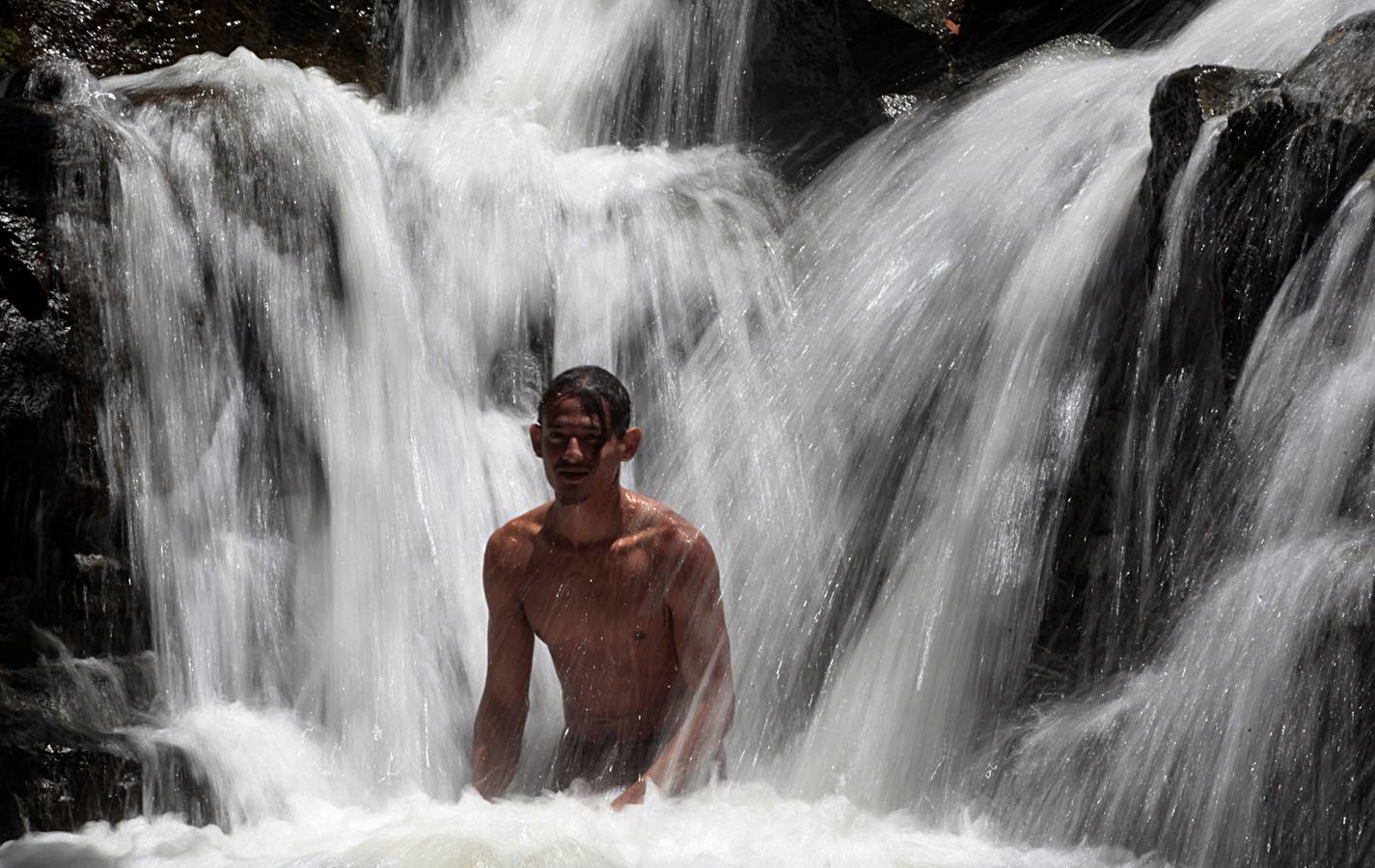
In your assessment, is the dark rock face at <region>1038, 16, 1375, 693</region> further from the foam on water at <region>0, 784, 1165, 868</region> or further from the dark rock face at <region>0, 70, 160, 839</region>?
the dark rock face at <region>0, 70, 160, 839</region>

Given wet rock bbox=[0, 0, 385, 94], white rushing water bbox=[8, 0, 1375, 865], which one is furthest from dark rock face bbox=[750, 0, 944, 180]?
wet rock bbox=[0, 0, 385, 94]

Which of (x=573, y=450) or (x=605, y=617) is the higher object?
(x=573, y=450)

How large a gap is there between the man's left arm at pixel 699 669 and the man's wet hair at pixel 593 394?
0.43 metres

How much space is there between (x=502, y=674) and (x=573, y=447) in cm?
77

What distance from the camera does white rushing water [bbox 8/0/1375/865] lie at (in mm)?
4266

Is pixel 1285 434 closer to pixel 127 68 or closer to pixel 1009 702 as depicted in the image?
pixel 1009 702

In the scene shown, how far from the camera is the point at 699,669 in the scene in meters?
4.47

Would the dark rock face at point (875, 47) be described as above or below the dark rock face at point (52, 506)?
above

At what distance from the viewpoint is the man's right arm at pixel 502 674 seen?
4562mm

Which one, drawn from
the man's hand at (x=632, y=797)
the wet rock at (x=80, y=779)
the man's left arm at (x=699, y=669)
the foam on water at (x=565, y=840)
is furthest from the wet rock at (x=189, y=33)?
the man's hand at (x=632, y=797)

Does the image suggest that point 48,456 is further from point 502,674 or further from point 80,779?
point 502,674

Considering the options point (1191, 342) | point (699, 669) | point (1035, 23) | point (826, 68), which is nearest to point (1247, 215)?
point (1191, 342)

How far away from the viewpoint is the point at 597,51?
26.7ft

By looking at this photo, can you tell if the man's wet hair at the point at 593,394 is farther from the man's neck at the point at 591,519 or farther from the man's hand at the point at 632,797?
the man's hand at the point at 632,797
